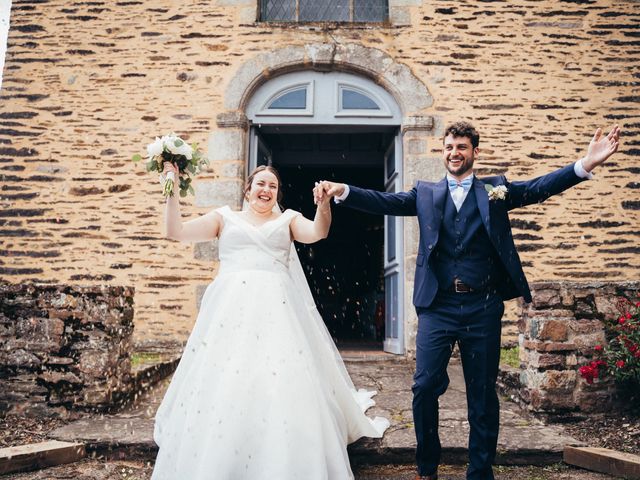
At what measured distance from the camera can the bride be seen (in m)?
2.32

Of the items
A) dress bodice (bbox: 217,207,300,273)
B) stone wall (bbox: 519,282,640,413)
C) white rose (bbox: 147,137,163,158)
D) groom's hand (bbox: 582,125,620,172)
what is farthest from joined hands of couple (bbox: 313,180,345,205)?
Answer: stone wall (bbox: 519,282,640,413)

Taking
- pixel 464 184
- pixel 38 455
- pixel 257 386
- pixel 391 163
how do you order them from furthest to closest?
pixel 391 163 → pixel 38 455 → pixel 464 184 → pixel 257 386

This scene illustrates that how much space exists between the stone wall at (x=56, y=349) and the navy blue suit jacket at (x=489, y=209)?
2291mm

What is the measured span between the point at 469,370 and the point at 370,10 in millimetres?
5533

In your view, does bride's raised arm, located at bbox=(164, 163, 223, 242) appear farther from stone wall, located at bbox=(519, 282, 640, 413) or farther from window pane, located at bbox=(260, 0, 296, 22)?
window pane, located at bbox=(260, 0, 296, 22)

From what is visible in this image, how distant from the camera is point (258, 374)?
249cm

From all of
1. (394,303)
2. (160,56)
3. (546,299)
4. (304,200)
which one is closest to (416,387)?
(546,299)

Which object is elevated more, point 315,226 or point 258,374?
point 315,226

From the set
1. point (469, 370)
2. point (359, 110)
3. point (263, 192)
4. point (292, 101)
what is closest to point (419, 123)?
point (359, 110)

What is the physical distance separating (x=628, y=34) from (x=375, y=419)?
585 cm

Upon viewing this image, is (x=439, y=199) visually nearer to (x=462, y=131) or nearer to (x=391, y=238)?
(x=462, y=131)

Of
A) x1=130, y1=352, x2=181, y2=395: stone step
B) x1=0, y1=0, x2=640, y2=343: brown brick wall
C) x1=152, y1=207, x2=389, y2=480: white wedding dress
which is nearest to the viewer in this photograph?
x1=152, y1=207, x2=389, y2=480: white wedding dress

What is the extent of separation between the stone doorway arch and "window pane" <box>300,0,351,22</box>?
2.00ft

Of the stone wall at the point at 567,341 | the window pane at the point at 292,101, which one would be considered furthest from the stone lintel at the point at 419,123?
the stone wall at the point at 567,341
